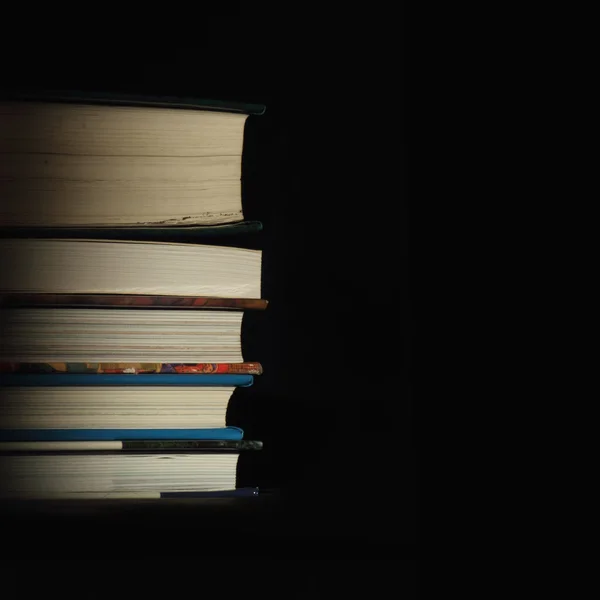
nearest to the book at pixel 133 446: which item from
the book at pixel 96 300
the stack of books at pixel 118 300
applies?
the stack of books at pixel 118 300

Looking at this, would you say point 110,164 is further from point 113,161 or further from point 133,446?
point 133,446

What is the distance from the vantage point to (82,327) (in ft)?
2.38

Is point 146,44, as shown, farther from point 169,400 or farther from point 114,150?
point 169,400

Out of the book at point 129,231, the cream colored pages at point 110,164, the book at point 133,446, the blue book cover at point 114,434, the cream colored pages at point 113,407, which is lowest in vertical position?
the book at point 133,446

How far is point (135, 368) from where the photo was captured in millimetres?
720

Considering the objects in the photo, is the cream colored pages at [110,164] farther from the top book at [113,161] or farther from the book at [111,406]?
the book at [111,406]

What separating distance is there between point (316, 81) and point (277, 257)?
22 centimetres

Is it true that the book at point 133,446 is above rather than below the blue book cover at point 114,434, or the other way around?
below

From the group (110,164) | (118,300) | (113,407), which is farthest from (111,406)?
(110,164)

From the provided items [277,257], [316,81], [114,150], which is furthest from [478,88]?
[114,150]

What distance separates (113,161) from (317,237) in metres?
0.27

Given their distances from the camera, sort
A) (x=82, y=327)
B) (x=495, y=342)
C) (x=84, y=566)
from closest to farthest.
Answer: (x=84, y=566) < (x=82, y=327) < (x=495, y=342)

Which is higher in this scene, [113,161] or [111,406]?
[113,161]

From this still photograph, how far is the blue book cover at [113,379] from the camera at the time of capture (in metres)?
0.71
